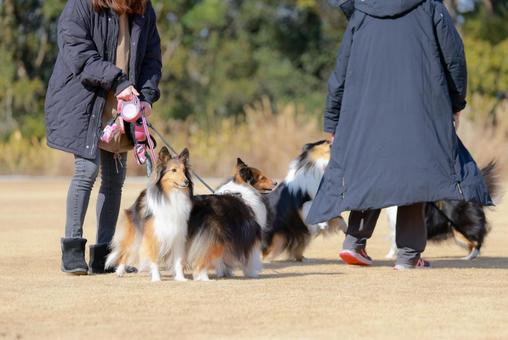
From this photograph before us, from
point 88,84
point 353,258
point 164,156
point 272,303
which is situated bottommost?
point 353,258

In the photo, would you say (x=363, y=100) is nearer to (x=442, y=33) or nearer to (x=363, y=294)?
(x=442, y=33)

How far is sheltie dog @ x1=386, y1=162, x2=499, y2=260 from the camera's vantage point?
30.7 ft

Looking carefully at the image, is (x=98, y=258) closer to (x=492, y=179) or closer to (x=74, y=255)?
(x=74, y=255)

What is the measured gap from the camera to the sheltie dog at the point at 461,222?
9367 millimetres

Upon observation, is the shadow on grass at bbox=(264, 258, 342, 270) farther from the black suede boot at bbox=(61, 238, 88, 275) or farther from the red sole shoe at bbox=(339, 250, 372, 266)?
the black suede boot at bbox=(61, 238, 88, 275)

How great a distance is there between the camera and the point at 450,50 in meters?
7.59

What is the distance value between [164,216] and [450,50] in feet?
6.97

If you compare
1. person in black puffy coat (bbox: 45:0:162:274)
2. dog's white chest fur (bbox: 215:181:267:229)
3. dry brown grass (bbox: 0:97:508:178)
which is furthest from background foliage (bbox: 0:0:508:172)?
person in black puffy coat (bbox: 45:0:162:274)

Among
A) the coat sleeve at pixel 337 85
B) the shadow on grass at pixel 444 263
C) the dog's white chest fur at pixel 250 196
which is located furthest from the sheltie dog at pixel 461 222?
the coat sleeve at pixel 337 85

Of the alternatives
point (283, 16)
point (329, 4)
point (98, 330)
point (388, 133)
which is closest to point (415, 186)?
point (388, 133)

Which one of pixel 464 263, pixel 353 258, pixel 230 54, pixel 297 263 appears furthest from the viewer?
pixel 230 54

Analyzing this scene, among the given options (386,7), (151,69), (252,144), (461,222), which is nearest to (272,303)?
(151,69)

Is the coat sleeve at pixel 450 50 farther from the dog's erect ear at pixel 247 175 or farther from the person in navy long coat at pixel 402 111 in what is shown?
the dog's erect ear at pixel 247 175

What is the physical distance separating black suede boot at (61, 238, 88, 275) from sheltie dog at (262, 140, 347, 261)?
73.8 inches
